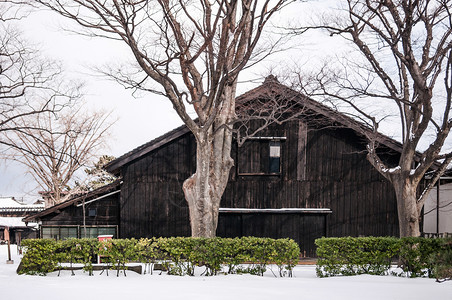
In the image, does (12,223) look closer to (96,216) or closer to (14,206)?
(14,206)

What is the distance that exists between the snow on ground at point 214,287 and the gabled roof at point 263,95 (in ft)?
21.4

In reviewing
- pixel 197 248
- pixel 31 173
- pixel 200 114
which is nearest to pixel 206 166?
pixel 200 114

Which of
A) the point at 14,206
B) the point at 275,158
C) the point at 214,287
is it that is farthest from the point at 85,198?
the point at 14,206

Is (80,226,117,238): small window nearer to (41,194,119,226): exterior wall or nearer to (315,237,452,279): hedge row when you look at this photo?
(41,194,119,226): exterior wall

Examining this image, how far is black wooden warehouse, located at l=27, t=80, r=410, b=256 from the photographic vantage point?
19.9 meters

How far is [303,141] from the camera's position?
67.1 ft

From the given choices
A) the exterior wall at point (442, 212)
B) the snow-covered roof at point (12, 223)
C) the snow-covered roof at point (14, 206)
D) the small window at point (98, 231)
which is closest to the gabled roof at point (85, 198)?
the small window at point (98, 231)

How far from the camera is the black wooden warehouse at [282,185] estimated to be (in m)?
19.9

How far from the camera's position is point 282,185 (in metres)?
20.3

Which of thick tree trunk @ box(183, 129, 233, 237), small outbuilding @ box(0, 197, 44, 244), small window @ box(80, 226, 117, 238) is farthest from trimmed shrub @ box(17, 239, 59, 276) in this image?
small outbuilding @ box(0, 197, 44, 244)

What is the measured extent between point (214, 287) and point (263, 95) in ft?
34.3

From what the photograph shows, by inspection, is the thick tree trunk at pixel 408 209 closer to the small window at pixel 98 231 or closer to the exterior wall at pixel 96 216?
the exterior wall at pixel 96 216

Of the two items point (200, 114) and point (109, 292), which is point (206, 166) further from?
point (109, 292)

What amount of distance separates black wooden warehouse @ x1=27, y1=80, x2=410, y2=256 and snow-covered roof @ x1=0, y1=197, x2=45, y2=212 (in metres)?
30.1
